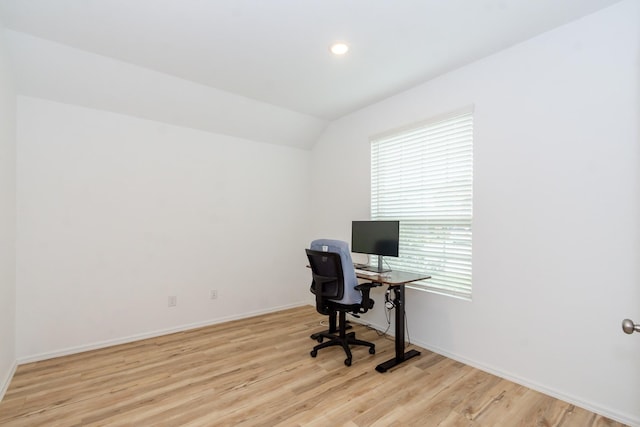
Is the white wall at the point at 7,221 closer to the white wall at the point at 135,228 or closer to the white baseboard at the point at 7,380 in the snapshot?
the white baseboard at the point at 7,380

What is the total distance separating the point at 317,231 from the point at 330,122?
1.66 meters

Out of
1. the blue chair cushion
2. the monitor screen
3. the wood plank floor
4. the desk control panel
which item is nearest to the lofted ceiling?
the monitor screen

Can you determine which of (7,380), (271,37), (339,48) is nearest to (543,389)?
(339,48)

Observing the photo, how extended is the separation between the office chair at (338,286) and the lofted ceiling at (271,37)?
5.63 feet

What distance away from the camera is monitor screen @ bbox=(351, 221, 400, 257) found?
10.7 ft

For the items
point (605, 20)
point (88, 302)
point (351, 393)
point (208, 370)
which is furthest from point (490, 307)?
point (88, 302)

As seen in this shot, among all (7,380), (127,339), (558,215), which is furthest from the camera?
(127,339)

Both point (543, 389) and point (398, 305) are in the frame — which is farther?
point (398, 305)

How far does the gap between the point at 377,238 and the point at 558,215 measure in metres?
1.62

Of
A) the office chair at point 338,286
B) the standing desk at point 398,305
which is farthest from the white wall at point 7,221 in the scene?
the standing desk at point 398,305

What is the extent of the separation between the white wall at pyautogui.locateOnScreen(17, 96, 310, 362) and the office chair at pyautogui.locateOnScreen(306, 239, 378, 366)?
5.27ft

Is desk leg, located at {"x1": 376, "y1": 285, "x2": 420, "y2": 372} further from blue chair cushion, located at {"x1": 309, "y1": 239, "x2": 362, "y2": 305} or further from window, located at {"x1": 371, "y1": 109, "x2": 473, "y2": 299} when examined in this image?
window, located at {"x1": 371, "y1": 109, "x2": 473, "y2": 299}

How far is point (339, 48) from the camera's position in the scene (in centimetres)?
261

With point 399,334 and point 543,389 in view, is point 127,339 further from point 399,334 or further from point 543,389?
point 543,389
